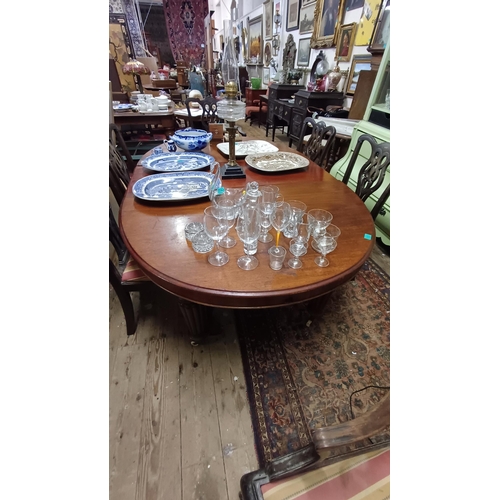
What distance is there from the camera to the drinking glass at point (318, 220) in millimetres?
994

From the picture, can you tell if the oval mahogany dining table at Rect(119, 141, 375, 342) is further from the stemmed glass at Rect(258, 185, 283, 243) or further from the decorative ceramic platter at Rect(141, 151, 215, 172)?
the decorative ceramic platter at Rect(141, 151, 215, 172)

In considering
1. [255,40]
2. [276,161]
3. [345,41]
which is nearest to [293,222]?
[276,161]

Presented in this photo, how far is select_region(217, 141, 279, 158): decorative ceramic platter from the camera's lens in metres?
1.74

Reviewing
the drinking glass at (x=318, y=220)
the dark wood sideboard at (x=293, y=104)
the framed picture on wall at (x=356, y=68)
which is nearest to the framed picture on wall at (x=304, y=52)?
the dark wood sideboard at (x=293, y=104)

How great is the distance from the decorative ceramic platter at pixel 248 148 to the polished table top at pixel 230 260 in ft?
2.11

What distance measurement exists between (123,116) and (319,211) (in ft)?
9.52

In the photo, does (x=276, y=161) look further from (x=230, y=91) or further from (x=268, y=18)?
(x=268, y=18)

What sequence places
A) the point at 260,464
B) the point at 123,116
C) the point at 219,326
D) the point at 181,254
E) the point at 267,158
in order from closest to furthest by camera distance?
the point at 181,254 → the point at 260,464 → the point at 219,326 → the point at 267,158 → the point at 123,116

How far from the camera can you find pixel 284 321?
60.3 inches

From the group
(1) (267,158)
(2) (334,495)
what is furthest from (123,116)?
(2) (334,495)

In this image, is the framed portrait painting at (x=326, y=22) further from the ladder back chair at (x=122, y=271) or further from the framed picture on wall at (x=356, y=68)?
the ladder back chair at (x=122, y=271)

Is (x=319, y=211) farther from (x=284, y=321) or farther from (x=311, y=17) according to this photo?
(x=311, y=17)

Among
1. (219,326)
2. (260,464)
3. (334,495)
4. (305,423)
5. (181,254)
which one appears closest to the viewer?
(334,495)

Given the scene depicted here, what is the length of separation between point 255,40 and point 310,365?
7.55m
